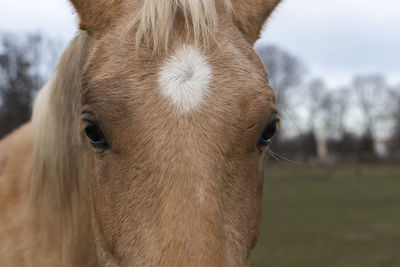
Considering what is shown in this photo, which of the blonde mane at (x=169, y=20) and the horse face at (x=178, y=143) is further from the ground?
the blonde mane at (x=169, y=20)

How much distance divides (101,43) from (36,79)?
848 centimetres

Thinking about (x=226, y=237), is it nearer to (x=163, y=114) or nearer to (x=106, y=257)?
(x=163, y=114)

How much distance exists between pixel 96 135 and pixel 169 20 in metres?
0.72

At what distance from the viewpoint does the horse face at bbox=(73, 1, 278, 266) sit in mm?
1824

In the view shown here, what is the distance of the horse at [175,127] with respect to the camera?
6.04ft

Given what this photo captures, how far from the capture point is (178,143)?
1.89 metres

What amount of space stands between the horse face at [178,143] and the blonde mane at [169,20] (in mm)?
50

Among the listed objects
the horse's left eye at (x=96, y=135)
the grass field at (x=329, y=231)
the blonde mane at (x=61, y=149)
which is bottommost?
the grass field at (x=329, y=231)

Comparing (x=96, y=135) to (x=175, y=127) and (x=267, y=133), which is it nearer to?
(x=175, y=127)

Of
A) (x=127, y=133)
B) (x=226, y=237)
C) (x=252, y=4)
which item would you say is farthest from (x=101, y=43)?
(x=226, y=237)

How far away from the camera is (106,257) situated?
242 centimetres

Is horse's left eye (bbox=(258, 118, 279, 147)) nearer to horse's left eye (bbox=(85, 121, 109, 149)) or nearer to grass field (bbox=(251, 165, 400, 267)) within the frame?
horse's left eye (bbox=(85, 121, 109, 149))

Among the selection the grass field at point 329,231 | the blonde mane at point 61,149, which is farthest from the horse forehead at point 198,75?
the grass field at point 329,231

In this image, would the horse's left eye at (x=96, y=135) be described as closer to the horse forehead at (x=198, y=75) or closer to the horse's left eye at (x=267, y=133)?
the horse forehead at (x=198, y=75)
